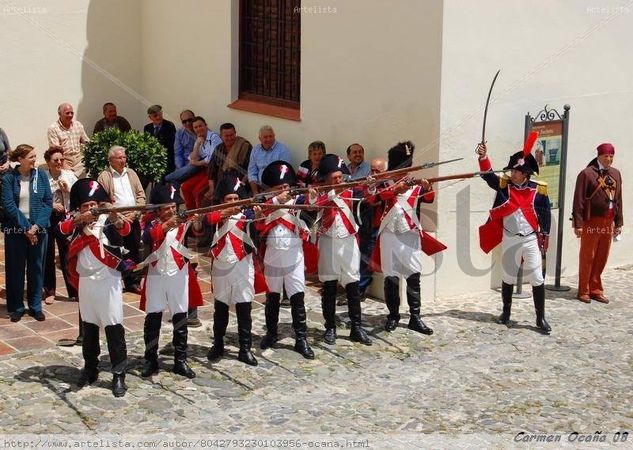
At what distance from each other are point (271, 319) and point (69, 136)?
4.83 metres

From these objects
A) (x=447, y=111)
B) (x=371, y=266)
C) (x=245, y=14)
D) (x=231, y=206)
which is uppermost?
(x=245, y=14)

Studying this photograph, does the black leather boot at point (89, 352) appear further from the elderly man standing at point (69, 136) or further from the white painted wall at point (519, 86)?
the elderly man standing at point (69, 136)

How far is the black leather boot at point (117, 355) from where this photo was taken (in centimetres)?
824

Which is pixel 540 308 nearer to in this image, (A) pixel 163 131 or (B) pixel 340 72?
(B) pixel 340 72

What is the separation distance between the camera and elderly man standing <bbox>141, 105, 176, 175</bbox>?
538 inches

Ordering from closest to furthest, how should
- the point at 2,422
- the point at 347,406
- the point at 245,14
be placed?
the point at 2,422 < the point at 347,406 < the point at 245,14

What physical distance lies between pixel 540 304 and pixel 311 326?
2.16 meters

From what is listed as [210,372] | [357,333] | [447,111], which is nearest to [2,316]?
[210,372]

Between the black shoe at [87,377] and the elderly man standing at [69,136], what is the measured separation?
4.92 metres

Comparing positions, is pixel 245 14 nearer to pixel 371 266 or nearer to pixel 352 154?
pixel 352 154

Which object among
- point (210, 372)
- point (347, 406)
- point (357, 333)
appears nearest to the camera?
point (347, 406)

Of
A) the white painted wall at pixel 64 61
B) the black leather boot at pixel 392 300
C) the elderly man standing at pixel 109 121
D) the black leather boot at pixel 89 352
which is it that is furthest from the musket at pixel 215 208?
the white painted wall at pixel 64 61

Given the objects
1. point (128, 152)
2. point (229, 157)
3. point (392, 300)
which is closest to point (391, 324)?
point (392, 300)

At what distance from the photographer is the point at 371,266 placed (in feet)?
34.7
